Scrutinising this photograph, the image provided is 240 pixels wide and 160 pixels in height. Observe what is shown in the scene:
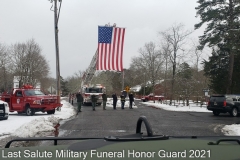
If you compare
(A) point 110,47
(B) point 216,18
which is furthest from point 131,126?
(B) point 216,18

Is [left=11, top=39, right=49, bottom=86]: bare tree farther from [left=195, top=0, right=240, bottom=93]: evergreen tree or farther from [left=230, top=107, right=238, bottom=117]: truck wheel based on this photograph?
[left=230, top=107, right=238, bottom=117]: truck wheel

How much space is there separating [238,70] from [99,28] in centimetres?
2208

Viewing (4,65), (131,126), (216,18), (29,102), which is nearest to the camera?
(131,126)

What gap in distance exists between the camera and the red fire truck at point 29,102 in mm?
23688

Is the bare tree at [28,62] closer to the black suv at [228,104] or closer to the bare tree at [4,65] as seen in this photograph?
the bare tree at [4,65]

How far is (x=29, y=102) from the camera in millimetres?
23703

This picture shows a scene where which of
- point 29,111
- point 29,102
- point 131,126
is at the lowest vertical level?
point 131,126

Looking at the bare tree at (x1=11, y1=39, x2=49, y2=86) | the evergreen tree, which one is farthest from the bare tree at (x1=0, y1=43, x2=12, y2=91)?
the evergreen tree

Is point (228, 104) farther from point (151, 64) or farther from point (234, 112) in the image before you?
point (151, 64)

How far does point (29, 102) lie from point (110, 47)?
7.65m

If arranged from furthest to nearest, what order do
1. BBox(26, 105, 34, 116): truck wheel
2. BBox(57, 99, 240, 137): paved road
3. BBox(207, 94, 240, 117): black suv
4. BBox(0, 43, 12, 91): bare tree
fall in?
BBox(0, 43, 12, 91): bare tree < BBox(207, 94, 240, 117): black suv < BBox(26, 105, 34, 116): truck wheel < BBox(57, 99, 240, 137): paved road

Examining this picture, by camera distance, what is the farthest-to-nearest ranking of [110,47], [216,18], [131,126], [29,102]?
[216,18] < [110,47] < [29,102] < [131,126]

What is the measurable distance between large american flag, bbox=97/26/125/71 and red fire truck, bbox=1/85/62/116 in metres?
5.07

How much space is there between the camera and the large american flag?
27266 millimetres
